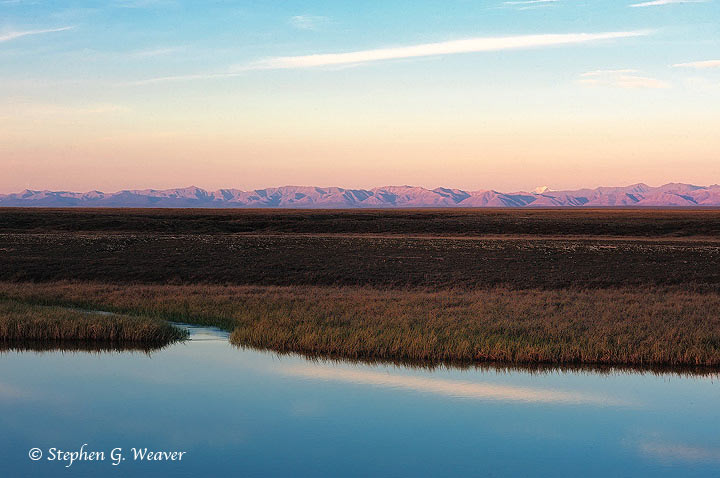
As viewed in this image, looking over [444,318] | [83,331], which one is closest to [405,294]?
[444,318]

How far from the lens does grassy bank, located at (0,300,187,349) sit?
70.6ft

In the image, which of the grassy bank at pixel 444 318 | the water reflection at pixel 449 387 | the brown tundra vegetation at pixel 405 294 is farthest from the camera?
the brown tundra vegetation at pixel 405 294

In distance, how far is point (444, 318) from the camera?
23.7 meters

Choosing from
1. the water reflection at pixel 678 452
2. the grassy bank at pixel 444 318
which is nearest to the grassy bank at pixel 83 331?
the grassy bank at pixel 444 318

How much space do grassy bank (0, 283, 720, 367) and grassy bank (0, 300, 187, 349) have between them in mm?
2297

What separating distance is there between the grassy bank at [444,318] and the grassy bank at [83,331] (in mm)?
2297

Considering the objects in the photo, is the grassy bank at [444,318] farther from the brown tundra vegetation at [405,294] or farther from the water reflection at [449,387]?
the water reflection at [449,387]

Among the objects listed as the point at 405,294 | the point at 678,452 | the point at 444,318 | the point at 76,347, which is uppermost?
the point at 444,318

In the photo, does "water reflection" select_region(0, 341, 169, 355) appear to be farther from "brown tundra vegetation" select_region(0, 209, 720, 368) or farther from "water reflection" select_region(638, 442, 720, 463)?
"water reflection" select_region(638, 442, 720, 463)

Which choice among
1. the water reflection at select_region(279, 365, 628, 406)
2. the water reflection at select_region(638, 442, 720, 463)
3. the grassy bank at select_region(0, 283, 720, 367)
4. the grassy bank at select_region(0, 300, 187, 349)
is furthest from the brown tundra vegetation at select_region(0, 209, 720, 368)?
the water reflection at select_region(638, 442, 720, 463)

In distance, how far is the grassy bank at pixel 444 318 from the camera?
19.5 metres

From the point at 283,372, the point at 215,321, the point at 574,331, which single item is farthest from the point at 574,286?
the point at 283,372

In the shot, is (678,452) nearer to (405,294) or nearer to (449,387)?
(449,387)

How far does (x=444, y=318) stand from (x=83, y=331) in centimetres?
1073
